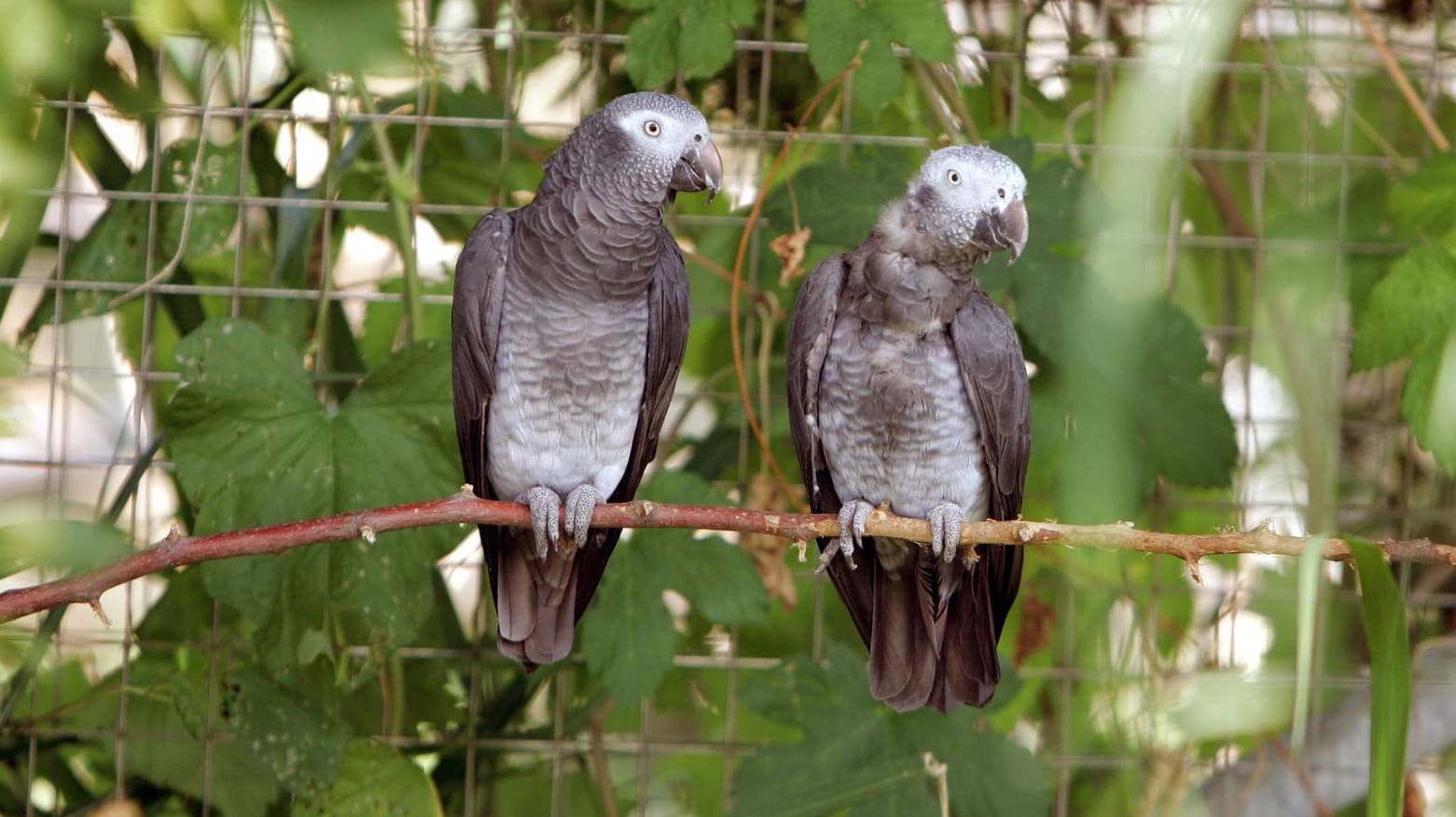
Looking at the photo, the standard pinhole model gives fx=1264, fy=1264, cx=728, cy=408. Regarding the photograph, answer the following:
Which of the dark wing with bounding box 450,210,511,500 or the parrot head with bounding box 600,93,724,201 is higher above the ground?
the parrot head with bounding box 600,93,724,201

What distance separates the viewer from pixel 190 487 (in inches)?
63.9

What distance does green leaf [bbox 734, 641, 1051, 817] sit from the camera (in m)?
1.78

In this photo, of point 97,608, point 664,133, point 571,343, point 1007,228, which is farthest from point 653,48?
point 97,608

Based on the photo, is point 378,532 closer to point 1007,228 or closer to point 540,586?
point 540,586

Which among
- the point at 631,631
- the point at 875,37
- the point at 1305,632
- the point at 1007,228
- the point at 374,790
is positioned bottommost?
the point at 374,790

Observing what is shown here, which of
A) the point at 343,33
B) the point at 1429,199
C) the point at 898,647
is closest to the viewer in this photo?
the point at 343,33

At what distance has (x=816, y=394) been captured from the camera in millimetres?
1654

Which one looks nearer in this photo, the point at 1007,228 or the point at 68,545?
the point at 68,545

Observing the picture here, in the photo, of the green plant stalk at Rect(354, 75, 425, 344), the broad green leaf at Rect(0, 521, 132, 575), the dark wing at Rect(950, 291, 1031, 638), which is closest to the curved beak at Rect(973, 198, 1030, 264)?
the dark wing at Rect(950, 291, 1031, 638)

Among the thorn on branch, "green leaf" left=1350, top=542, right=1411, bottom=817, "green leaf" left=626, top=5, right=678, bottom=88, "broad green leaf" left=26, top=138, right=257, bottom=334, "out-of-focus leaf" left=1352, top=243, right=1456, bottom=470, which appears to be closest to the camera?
"green leaf" left=1350, top=542, right=1411, bottom=817

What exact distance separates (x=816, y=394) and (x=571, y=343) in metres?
0.33

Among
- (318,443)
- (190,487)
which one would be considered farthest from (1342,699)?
(190,487)

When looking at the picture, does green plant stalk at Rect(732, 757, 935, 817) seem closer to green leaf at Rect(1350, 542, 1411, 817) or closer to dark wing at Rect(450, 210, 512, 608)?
dark wing at Rect(450, 210, 512, 608)

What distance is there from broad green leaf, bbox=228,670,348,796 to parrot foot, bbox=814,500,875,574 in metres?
0.77
